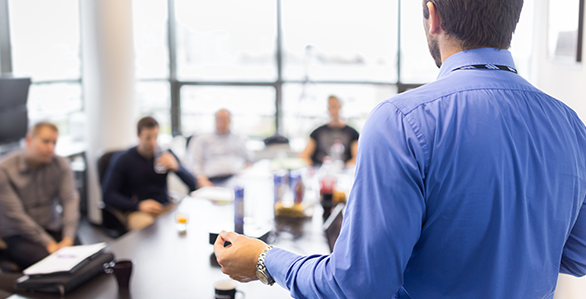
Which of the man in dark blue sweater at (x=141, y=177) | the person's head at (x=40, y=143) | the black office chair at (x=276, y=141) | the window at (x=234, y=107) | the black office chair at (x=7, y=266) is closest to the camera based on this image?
the black office chair at (x=7, y=266)

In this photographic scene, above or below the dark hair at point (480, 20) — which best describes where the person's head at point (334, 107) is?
below

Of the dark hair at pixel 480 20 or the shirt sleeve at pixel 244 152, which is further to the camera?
the shirt sleeve at pixel 244 152

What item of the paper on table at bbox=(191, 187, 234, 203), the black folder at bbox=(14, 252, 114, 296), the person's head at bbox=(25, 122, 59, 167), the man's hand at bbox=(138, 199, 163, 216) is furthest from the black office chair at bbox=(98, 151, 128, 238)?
the black folder at bbox=(14, 252, 114, 296)

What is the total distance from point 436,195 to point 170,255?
4.85ft

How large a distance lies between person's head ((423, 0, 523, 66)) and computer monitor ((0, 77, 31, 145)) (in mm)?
3603

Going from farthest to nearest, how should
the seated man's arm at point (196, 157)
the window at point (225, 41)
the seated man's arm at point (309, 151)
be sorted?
the window at point (225, 41)
the seated man's arm at point (309, 151)
the seated man's arm at point (196, 157)

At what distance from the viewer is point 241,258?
1.05 m

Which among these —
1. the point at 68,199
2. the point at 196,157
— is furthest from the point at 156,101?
the point at 68,199

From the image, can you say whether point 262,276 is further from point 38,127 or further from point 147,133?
point 147,133

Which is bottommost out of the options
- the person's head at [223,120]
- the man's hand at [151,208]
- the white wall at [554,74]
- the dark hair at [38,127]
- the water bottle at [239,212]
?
the man's hand at [151,208]

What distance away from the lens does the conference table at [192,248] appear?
1722 mm

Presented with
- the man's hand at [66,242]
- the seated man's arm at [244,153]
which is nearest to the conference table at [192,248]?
the man's hand at [66,242]

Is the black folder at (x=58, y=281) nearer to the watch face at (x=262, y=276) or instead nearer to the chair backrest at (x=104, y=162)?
the watch face at (x=262, y=276)

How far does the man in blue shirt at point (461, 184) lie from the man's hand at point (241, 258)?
8cm
